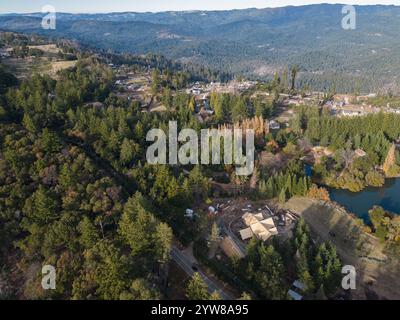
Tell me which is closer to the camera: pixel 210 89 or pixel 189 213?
pixel 189 213

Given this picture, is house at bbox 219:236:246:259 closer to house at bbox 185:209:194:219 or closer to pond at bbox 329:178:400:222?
house at bbox 185:209:194:219

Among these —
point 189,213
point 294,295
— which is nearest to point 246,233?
point 189,213

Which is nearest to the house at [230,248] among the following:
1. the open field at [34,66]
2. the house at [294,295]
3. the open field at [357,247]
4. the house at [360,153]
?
the house at [294,295]

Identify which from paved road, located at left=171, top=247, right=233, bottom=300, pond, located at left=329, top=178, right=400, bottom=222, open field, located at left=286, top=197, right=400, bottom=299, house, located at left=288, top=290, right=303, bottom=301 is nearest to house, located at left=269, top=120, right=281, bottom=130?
pond, located at left=329, top=178, right=400, bottom=222
